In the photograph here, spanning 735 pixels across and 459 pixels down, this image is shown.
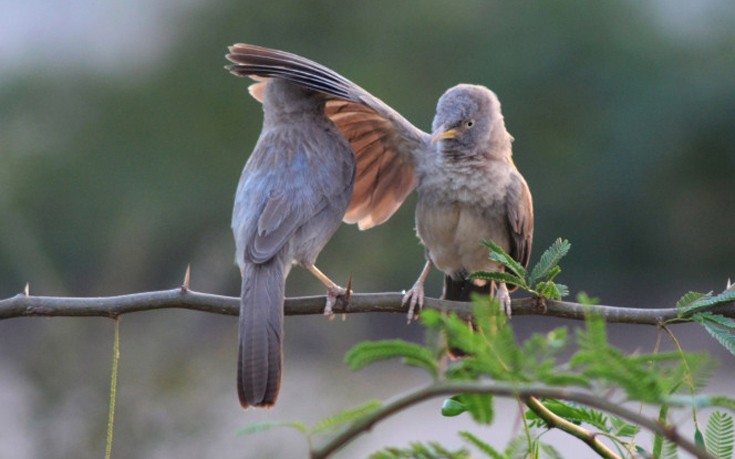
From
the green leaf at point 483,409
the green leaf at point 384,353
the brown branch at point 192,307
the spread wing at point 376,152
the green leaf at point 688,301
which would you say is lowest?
the green leaf at point 483,409

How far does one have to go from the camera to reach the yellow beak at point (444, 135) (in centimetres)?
448

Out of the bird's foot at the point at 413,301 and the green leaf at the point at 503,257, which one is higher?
the green leaf at the point at 503,257

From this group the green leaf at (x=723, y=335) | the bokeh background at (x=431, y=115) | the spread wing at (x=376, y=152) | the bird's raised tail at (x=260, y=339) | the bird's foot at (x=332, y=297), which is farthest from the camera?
the bokeh background at (x=431, y=115)

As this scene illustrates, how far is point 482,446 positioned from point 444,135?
2842mm

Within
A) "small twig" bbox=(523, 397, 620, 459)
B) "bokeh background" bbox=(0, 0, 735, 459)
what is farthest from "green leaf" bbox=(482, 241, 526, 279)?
"bokeh background" bbox=(0, 0, 735, 459)

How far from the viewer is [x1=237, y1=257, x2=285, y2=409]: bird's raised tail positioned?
3.46 meters

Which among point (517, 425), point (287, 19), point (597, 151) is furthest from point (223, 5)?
point (517, 425)

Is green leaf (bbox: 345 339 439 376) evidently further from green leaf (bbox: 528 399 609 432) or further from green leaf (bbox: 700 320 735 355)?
green leaf (bbox: 700 320 735 355)

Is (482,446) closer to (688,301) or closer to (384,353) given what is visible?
(384,353)

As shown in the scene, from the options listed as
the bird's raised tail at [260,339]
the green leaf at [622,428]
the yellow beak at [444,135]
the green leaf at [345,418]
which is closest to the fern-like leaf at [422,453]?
the green leaf at [345,418]

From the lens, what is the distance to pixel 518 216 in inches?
183

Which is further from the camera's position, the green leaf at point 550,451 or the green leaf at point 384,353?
the green leaf at point 550,451

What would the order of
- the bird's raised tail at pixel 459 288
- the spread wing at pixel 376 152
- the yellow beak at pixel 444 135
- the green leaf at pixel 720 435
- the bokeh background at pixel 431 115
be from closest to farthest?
the green leaf at pixel 720 435
the yellow beak at pixel 444 135
the spread wing at pixel 376 152
the bird's raised tail at pixel 459 288
the bokeh background at pixel 431 115

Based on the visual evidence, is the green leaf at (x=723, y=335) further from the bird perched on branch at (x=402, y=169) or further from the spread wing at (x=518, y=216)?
the spread wing at (x=518, y=216)
